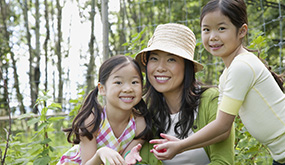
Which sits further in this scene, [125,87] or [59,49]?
[59,49]

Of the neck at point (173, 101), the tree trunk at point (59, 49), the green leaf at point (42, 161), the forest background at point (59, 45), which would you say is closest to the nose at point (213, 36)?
the neck at point (173, 101)

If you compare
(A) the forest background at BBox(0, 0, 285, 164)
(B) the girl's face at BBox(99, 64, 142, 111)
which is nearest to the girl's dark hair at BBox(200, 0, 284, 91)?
(B) the girl's face at BBox(99, 64, 142, 111)

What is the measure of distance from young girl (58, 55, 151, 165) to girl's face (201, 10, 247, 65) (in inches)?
23.1

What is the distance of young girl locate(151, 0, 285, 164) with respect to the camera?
1.96 meters

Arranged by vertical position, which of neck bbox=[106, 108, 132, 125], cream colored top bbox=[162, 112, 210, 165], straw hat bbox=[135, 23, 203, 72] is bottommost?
cream colored top bbox=[162, 112, 210, 165]

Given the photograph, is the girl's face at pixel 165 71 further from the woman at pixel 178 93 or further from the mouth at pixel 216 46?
the mouth at pixel 216 46

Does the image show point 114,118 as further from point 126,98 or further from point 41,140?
point 41,140

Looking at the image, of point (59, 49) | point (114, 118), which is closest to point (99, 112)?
point (114, 118)

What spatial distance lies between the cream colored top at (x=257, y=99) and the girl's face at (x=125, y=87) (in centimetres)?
64

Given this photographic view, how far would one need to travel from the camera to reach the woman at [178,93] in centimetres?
237

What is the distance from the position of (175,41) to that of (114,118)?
2.21 feet

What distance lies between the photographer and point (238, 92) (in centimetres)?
195

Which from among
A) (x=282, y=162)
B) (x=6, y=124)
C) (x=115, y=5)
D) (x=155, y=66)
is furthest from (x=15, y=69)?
(x=282, y=162)

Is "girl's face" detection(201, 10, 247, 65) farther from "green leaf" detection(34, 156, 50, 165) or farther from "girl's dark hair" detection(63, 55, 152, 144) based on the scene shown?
"green leaf" detection(34, 156, 50, 165)
